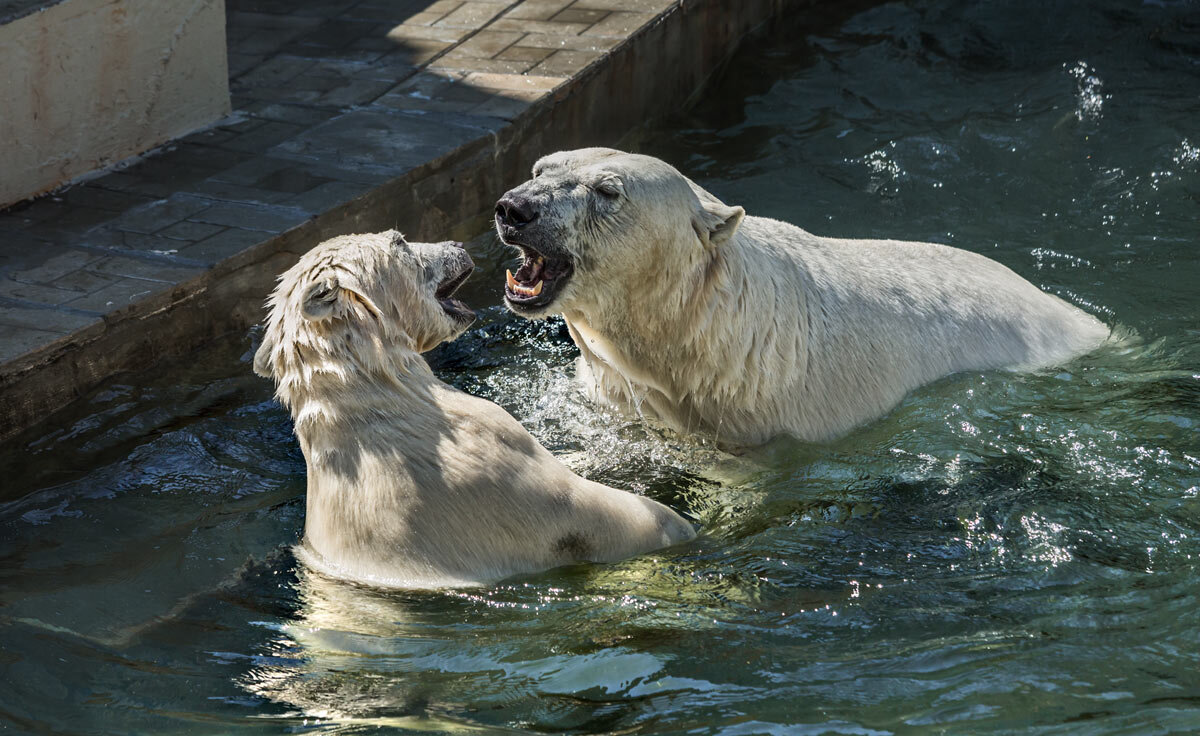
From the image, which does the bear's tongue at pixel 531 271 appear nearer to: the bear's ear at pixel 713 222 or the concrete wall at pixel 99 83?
the bear's ear at pixel 713 222

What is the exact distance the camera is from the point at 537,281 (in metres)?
4.55

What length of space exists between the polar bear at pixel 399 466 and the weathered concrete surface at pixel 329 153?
1.55 m

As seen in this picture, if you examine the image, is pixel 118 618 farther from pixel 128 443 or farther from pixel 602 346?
pixel 602 346

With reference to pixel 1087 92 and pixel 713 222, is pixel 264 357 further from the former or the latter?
pixel 1087 92

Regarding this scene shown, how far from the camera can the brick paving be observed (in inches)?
230

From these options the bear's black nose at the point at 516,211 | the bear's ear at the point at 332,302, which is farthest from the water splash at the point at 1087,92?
the bear's ear at the point at 332,302

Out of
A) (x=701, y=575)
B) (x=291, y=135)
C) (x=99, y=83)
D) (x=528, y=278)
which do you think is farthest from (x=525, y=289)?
(x=99, y=83)

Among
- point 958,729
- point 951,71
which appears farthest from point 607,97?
point 958,729

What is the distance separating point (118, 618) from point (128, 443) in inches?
53.7

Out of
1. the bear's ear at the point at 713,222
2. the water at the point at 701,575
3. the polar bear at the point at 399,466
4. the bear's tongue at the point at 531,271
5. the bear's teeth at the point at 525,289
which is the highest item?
the bear's ear at the point at 713,222

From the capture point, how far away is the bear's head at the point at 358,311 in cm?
407

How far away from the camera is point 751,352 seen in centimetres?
484

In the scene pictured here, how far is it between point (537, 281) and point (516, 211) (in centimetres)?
28

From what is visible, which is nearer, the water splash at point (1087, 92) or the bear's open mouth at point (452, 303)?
the bear's open mouth at point (452, 303)
